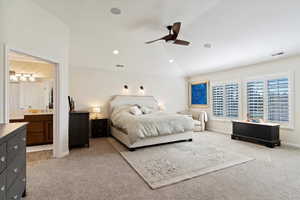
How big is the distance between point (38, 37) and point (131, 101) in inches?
154

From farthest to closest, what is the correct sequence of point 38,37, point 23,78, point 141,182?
point 23,78
point 38,37
point 141,182

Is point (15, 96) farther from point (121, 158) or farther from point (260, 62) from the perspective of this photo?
point (260, 62)

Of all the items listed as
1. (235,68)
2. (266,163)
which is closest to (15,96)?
(266,163)

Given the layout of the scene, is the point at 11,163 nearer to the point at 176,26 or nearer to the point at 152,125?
the point at 152,125

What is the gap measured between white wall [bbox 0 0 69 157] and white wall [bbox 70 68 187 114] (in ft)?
6.46

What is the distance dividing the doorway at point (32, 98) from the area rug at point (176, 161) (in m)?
2.10

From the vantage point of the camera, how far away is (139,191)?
2.18 meters

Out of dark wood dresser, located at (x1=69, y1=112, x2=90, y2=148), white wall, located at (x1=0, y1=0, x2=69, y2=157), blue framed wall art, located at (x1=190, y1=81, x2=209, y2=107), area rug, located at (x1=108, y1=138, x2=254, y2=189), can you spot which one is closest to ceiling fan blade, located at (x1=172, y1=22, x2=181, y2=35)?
white wall, located at (x1=0, y1=0, x2=69, y2=157)

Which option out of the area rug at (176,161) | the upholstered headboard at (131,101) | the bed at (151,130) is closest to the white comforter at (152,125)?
the bed at (151,130)

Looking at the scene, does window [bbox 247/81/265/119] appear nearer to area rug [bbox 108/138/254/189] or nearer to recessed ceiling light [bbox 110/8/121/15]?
area rug [bbox 108/138/254/189]

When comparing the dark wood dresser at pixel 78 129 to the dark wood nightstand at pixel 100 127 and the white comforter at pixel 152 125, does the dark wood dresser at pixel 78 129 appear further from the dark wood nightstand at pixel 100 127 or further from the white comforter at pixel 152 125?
the dark wood nightstand at pixel 100 127

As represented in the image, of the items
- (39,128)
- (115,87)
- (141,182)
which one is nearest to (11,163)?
(141,182)

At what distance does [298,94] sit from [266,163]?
2.47 meters

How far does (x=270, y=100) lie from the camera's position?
4.73m
